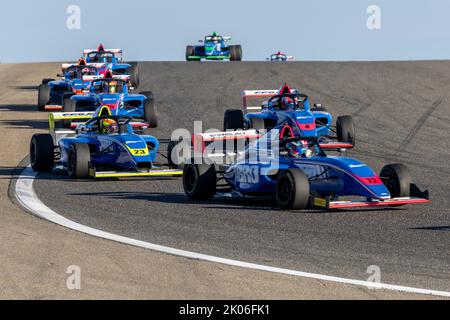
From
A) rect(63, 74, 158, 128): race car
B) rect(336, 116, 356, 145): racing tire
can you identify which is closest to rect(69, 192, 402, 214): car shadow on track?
rect(336, 116, 356, 145): racing tire

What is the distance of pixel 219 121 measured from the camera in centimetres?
3222

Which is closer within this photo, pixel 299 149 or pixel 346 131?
pixel 299 149

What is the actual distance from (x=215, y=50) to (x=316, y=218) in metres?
41.4

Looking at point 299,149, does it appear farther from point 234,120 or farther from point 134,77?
point 134,77

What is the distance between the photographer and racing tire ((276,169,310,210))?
15250 millimetres

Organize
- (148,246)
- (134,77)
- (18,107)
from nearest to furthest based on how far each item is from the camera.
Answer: (148,246) → (18,107) → (134,77)

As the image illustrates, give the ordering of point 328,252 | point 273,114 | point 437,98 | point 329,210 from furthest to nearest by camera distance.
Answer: point 437,98
point 273,114
point 329,210
point 328,252

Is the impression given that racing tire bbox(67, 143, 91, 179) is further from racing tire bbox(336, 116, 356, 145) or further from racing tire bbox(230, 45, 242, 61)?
racing tire bbox(230, 45, 242, 61)

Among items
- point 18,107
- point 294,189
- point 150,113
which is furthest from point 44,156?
point 18,107

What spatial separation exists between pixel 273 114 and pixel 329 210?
9809mm

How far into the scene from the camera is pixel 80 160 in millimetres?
19844

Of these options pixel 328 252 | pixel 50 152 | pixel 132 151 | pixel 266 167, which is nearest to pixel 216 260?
pixel 328 252
